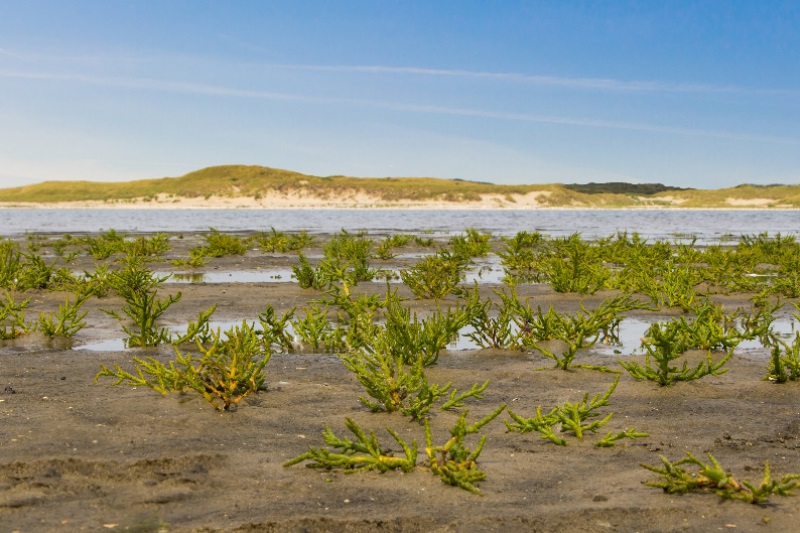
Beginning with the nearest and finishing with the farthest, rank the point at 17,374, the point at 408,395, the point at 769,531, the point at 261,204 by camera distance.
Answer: the point at 769,531 < the point at 408,395 < the point at 17,374 < the point at 261,204

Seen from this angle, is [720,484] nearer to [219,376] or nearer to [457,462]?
[457,462]

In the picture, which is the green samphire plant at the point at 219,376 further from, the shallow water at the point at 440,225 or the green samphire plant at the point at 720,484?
the shallow water at the point at 440,225

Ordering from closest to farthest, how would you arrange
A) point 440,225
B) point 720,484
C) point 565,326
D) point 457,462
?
point 720,484
point 457,462
point 565,326
point 440,225

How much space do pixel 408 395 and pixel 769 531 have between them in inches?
116

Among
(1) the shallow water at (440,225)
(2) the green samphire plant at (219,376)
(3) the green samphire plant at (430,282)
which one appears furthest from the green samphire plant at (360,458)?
(1) the shallow water at (440,225)

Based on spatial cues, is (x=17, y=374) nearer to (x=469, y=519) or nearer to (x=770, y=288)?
(x=469, y=519)

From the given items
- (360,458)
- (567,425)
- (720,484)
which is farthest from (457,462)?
(720,484)

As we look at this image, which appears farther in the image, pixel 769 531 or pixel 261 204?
pixel 261 204

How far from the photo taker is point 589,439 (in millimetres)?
5422

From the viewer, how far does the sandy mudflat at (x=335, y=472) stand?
13.2ft

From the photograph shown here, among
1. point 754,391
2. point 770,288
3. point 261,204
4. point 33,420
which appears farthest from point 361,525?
point 261,204

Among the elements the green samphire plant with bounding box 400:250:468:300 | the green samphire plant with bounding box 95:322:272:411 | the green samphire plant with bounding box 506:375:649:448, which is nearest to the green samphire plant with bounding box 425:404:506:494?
the green samphire plant with bounding box 506:375:649:448

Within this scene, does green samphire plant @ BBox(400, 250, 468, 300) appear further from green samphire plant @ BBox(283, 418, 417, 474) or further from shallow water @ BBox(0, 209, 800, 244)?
shallow water @ BBox(0, 209, 800, 244)

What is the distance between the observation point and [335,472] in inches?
185
